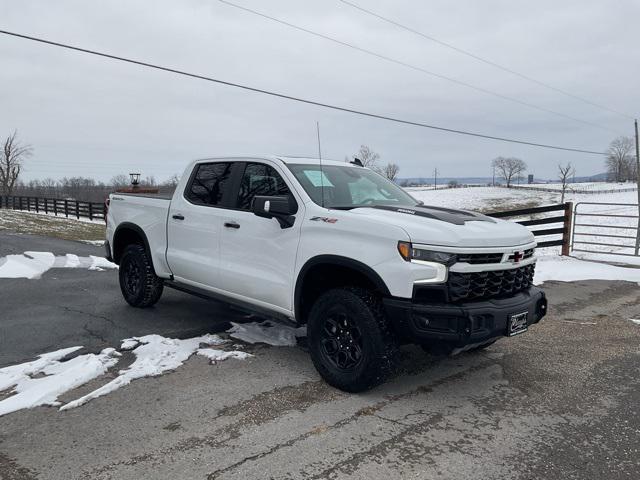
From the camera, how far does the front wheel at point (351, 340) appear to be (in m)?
3.76

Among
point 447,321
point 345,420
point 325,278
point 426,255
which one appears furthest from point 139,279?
point 447,321

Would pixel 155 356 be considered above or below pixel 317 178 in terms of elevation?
below

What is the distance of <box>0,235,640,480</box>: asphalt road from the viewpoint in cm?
296

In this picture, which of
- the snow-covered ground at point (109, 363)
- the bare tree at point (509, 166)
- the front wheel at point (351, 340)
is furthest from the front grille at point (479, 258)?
the bare tree at point (509, 166)

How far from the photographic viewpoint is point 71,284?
8.13 m

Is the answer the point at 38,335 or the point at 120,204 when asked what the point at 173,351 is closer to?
the point at 38,335

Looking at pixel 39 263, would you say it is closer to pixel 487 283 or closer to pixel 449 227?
pixel 449 227

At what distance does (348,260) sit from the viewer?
3916 mm

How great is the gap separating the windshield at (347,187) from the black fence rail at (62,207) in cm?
2389

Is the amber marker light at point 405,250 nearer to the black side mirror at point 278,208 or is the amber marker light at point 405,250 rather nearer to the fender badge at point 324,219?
the fender badge at point 324,219

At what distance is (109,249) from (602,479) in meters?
6.18

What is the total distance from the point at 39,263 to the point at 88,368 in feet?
22.4

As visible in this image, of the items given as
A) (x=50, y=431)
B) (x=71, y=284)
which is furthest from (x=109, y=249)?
(x=50, y=431)

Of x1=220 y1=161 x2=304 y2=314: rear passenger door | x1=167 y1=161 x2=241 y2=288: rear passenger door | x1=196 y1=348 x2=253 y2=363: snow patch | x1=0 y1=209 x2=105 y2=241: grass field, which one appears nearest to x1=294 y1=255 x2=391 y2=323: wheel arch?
x1=220 y1=161 x2=304 y2=314: rear passenger door
